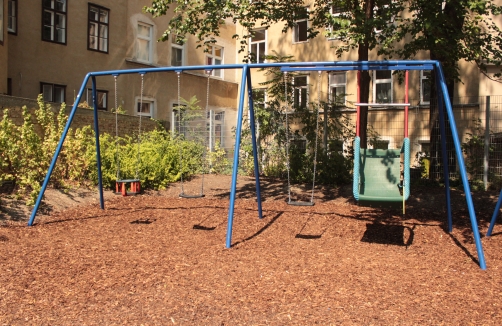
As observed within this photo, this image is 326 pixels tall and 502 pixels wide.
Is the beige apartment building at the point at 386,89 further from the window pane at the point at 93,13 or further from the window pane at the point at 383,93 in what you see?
the window pane at the point at 93,13

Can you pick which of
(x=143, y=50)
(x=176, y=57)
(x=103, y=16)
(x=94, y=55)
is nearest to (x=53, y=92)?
(x=94, y=55)

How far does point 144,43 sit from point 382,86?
9453 mm

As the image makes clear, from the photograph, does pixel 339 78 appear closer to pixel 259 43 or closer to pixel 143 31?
pixel 259 43

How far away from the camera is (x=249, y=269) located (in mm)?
5207

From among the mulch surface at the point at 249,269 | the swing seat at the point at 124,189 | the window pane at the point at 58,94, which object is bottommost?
the mulch surface at the point at 249,269

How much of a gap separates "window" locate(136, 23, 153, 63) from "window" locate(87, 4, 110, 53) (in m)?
1.56

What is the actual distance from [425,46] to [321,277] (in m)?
4.69

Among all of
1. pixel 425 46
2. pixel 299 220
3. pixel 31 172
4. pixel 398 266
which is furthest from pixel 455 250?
pixel 31 172

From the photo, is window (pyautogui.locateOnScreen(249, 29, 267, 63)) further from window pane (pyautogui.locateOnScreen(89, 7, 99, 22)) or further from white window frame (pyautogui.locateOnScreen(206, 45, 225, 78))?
window pane (pyautogui.locateOnScreen(89, 7, 99, 22))

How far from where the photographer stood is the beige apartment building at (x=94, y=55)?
1452cm

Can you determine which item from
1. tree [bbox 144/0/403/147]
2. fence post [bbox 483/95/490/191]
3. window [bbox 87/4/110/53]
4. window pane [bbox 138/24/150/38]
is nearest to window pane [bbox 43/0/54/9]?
window [bbox 87/4/110/53]

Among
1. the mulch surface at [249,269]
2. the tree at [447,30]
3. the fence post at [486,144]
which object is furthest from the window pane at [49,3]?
the fence post at [486,144]

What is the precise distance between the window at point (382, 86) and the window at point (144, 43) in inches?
350

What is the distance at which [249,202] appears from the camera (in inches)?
389
